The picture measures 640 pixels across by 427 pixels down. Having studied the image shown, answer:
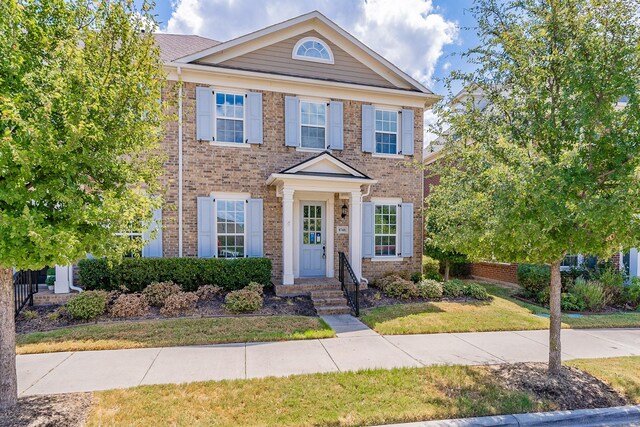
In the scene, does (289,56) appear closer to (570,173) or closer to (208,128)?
(208,128)

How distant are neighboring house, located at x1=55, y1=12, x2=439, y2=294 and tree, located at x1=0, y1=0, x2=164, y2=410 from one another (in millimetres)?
5559

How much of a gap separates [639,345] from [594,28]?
588 centimetres

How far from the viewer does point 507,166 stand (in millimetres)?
4438

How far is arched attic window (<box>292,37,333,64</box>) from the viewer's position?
410 inches

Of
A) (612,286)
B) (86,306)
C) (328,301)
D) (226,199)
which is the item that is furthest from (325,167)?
(612,286)

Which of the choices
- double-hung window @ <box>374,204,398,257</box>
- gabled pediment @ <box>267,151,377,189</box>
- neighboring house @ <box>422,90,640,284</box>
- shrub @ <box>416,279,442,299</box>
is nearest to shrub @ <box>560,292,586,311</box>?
neighboring house @ <box>422,90,640,284</box>

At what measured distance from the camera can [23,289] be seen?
26.0 feet

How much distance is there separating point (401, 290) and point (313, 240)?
2971 millimetres

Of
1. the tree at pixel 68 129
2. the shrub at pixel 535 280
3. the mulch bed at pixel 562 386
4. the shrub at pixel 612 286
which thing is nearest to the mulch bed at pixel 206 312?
the tree at pixel 68 129

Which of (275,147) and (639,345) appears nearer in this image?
(639,345)

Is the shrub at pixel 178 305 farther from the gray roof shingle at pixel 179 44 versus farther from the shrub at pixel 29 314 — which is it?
the gray roof shingle at pixel 179 44

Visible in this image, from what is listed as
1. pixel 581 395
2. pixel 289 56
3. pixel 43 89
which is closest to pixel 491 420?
pixel 581 395

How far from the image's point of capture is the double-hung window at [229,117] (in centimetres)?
976

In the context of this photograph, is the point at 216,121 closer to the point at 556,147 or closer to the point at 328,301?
the point at 328,301
